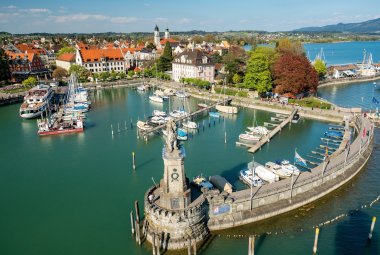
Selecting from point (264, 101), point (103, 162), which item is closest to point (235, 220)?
point (103, 162)

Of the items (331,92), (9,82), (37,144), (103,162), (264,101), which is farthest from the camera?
(9,82)

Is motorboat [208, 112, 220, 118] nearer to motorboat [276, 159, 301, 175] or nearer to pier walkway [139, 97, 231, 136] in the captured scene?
pier walkway [139, 97, 231, 136]

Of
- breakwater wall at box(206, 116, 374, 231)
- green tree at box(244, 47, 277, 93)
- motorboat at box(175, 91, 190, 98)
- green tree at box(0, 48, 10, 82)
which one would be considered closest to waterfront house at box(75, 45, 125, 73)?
green tree at box(0, 48, 10, 82)

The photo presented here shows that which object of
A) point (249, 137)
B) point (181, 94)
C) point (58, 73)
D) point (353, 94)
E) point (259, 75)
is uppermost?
point (259, 75)

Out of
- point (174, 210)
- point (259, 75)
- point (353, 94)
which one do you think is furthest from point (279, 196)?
point (353, 94)

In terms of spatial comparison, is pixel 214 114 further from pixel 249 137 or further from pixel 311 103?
pixel 311 103

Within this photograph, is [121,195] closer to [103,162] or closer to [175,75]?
[103,162]

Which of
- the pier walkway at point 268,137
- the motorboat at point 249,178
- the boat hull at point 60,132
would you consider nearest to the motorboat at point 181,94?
the pier walkway at point 268,137

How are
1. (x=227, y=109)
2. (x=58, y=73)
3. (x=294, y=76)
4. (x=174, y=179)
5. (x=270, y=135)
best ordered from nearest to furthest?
(x=174, y=179) → (x=270, y=135) → (x=227, y=109) → (x=294, y=76) → (x=58, y=73)
